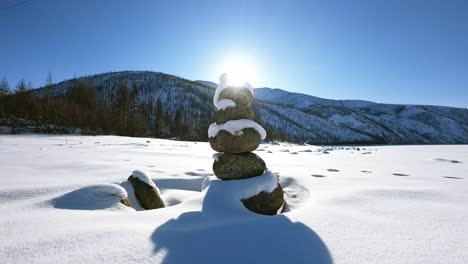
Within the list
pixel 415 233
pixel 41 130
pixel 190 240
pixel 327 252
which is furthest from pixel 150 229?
pixel 41 130

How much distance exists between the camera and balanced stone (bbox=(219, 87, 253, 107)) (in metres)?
5.30

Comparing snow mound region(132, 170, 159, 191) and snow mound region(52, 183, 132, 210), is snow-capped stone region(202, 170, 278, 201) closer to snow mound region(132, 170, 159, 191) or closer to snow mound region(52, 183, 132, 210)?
snow mound region(132, 170, 159, 191)

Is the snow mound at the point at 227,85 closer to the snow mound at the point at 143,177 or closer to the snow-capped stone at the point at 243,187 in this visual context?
the snow-capped stone at the point at 243,187

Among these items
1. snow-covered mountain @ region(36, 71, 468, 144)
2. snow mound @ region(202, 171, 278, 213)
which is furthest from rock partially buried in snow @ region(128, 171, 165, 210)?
snow-covered mountain @ region(36, 71, 468, 144)

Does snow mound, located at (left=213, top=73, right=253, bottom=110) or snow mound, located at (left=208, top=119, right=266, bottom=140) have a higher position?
snow mound, located at (left=213, top=73, right=253, bottom=110)

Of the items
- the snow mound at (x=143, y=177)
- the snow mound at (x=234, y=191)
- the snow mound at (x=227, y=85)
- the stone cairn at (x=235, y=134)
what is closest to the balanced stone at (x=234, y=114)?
the stone cairn at (x=235, y=134)

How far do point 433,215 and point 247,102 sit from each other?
389 centimetres

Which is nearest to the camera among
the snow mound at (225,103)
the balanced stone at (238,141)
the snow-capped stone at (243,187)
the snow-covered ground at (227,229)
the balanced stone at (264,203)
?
the snow-covered ground at (227,229)

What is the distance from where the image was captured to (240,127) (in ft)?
16.8

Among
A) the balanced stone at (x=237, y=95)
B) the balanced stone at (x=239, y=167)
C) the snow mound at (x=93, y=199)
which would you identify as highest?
the balanced stone at (x=237, y=95)

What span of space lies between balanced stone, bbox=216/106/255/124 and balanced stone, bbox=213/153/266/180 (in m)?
0.85

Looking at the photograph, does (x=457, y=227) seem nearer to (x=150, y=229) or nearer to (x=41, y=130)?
(x=150, y=229)

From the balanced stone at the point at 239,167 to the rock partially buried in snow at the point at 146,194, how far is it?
144cm

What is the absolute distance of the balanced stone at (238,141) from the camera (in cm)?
511
